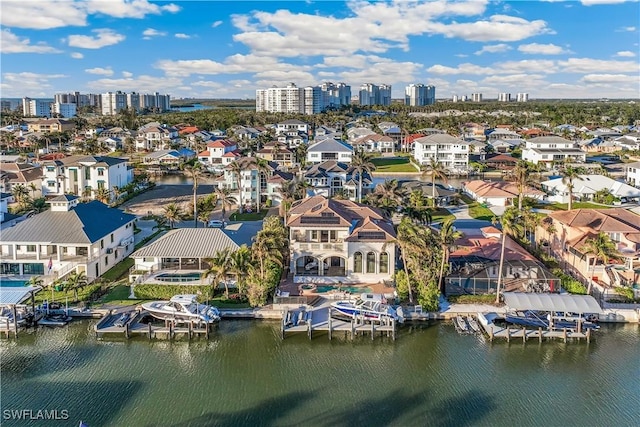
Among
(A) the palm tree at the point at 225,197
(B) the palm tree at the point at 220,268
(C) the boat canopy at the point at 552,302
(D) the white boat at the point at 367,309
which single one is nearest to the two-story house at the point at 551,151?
(A) the palm tree at the point at 225,197

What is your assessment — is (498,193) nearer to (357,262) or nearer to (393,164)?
(357,262)

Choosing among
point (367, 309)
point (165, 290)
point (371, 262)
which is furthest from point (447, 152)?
point (165, 290)

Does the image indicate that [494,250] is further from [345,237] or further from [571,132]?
[571,132]

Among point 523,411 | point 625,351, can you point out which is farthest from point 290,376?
point 625,351

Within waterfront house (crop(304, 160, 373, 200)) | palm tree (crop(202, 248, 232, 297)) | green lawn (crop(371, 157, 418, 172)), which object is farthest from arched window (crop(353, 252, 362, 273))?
green lawn (crop(371, 157, 418, 172))

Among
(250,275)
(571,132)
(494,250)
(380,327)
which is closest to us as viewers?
(380,327)

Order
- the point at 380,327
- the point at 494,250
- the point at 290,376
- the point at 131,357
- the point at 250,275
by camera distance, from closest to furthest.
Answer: the point at 290,376 < the point at 131,357 < the point at 380,327 < the point at 250,275 < the point at 494,250
